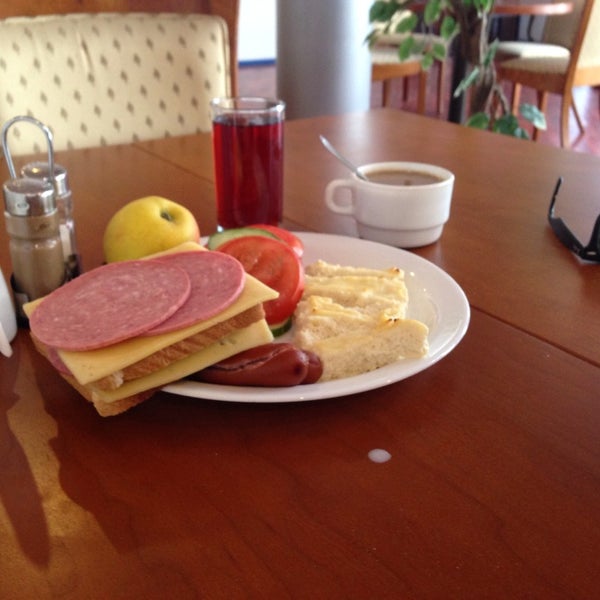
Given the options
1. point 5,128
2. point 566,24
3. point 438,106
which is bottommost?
point 438,106

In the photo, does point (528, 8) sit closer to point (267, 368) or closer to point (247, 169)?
point (247, 169)

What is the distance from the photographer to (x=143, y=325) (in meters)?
0.54

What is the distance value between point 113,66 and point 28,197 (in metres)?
1.11

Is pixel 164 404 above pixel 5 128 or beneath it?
beneath

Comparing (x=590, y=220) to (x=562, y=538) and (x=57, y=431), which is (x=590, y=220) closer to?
(x=562, y=538)

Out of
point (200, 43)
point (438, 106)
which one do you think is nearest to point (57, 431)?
point (200, 43)

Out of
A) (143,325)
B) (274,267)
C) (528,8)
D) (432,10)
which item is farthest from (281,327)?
(528,8)

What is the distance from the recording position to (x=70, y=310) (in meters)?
0.58

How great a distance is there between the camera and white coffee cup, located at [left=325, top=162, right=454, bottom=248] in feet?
2.87

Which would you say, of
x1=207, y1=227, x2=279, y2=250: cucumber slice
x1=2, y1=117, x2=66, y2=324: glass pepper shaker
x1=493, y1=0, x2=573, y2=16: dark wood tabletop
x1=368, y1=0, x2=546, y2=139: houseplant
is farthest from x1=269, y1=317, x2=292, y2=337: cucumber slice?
x1=493, y1=0, x2=573, y2=16: dark wood tabletop

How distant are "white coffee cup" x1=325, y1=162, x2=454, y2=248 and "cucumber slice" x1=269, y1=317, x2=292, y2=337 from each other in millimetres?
265

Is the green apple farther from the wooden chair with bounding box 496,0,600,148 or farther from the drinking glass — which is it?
the wooden chair with bounding box 496,0,600,148

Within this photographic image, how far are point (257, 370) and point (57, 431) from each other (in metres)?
0.17

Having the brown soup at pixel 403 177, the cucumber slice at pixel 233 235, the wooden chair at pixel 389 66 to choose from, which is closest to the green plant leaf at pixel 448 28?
the wooden chair at pixel 389 66
